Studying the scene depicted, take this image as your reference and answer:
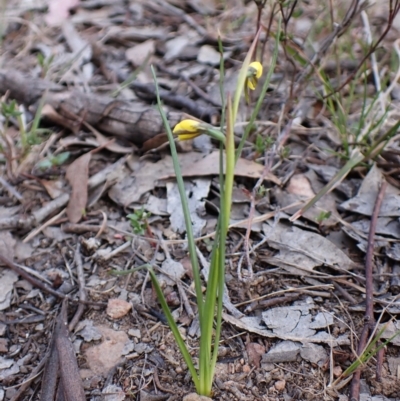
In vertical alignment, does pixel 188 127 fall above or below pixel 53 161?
above

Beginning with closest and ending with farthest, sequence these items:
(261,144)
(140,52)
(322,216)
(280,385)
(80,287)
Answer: (280,385), (80,287), (322,216), (261,144), (140,52)

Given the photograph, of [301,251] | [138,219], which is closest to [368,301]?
[301,251]

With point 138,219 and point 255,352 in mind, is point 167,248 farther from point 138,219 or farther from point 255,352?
point 255,352

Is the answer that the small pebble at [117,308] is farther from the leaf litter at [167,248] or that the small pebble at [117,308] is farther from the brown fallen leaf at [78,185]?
the brown fallen leaf at [78,185]

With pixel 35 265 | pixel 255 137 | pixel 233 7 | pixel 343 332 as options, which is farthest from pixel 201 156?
pixel 233 7

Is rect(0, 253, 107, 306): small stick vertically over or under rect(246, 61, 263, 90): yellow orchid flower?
under

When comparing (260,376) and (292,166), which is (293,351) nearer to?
(260,376)

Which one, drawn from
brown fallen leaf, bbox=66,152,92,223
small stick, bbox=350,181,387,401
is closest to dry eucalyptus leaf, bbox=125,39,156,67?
brown fallen leaf, bbox=66,152,92,223

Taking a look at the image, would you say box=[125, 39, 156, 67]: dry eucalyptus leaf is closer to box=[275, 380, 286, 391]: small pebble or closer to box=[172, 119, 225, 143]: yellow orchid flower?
box=[172, 119, 225, 143]: yellow orchid flower
